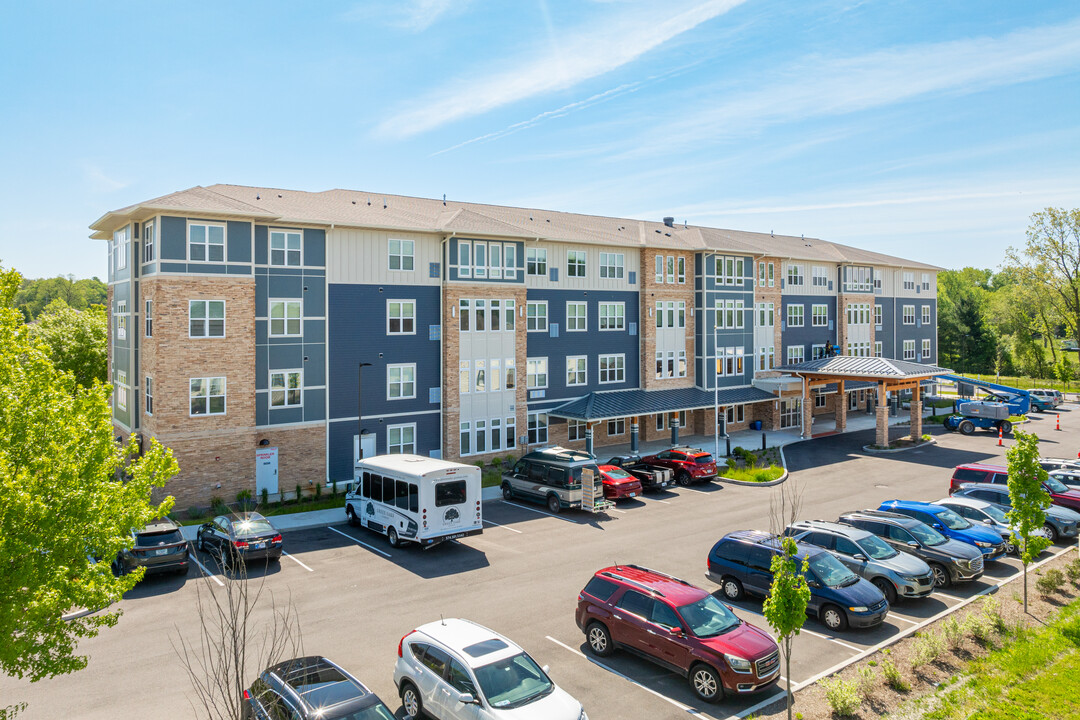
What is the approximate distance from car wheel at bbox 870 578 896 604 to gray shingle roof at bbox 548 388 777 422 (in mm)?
19641

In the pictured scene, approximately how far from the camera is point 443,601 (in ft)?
55.7

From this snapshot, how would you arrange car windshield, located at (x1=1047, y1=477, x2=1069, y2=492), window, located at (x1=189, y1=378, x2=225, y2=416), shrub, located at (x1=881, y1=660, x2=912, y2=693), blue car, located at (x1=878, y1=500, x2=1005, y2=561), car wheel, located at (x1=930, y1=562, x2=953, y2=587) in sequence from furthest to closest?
window, located at (x1=189, y1=378, x2=225, y2=416)
car windshield, located at (x1=1047, y1=477, x2=1069, y2=492)
blue car, located at (x1=878, y1=500, x2=1005, y2=561)
car wheel, located at (x1=930, y1=562, x2=953, y2=587)
shrub, located at (x1=881, y1=660, x2=912, y2=693)

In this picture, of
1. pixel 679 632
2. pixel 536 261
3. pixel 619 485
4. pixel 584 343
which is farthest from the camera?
pixel 584 343

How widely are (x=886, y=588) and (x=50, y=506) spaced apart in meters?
17.2

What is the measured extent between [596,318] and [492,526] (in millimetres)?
17955

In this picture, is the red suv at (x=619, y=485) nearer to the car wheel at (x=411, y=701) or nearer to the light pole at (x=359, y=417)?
the light pole at (x=359, y=417)

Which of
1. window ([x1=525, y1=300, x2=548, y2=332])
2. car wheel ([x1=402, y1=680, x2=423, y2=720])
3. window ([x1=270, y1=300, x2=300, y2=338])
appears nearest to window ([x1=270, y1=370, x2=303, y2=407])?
window ([x1=270, y1=300, x2=300, y2=338])

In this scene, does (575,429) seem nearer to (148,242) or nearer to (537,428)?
(537,428)

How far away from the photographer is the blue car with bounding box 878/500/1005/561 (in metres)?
19.5

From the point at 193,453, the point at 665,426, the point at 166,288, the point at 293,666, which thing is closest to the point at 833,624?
the point at 293,666

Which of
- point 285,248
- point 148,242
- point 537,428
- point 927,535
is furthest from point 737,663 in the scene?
point 148,242

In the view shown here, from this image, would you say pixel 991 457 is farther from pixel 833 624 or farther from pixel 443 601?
pixel 443 601

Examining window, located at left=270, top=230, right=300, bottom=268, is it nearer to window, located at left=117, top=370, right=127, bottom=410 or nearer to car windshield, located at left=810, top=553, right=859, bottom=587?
window, located at left=117, top=370, right=127, bottom=410

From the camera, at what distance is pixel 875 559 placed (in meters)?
17.0
